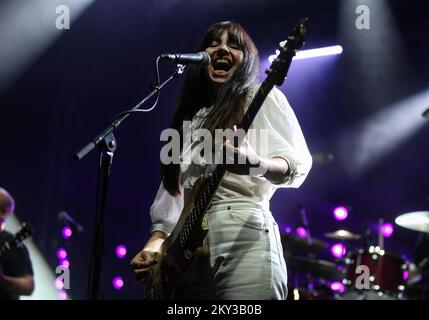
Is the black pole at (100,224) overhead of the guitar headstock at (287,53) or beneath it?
beneath

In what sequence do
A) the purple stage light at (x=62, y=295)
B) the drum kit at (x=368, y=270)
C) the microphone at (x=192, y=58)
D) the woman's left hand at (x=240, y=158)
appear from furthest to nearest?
the purple stage light at (x=62, y=295) < the drum kit at (x=368, y=270) < the microphone at (x=192, y=58) < the woman's left hand at (x=240, y=158)

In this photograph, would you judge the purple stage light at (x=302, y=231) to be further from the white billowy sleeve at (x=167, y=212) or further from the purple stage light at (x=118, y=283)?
the white billowy sleeve at (x=167, y=212)

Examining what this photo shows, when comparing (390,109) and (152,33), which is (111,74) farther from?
(390,109)

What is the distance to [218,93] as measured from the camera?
2.26m

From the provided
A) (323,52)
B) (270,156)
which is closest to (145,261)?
(270,156)

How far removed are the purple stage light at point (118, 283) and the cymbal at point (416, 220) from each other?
464cm

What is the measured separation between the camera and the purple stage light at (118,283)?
811cm

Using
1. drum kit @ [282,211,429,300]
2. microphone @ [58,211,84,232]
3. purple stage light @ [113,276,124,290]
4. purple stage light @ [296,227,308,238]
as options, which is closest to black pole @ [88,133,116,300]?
drum kit @ [282,211,429,300]

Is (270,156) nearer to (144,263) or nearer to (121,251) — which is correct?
(144,263)

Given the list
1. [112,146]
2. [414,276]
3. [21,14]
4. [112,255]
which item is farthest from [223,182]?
[112,255]

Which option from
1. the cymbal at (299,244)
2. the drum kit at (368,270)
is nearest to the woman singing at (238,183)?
the drum kit at (368,270)

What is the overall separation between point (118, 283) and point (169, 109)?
9.01 ft

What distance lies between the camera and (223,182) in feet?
6.39

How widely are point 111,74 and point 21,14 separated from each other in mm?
1455
